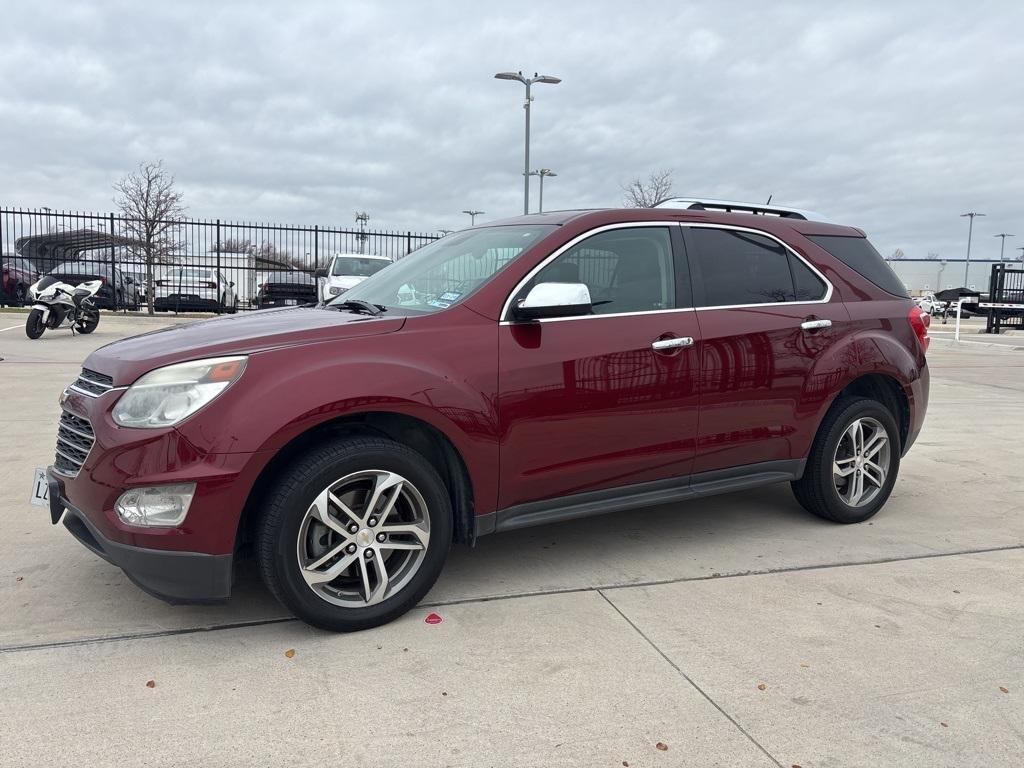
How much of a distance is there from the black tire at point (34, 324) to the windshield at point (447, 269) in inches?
505

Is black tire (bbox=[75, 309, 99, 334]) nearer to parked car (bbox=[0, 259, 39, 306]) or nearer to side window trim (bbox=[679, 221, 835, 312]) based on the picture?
parked car (bbox=[0, 259, 39, 306])

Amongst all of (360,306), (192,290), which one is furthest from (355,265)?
(360,306)

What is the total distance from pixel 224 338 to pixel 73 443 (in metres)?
0.70

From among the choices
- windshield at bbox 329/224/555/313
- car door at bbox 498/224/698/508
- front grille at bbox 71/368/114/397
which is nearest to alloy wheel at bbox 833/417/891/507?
car door at bbox 498/224/698/508

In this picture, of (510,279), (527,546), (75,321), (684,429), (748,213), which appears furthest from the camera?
(75,321)

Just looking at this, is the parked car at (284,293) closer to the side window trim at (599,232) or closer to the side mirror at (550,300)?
the side window trim at (599,232)

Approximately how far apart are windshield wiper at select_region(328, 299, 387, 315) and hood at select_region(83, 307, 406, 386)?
4.1 inches

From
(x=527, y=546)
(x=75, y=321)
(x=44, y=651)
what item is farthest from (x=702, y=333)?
(x=75, y=321)

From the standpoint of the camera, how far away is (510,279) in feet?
11.4

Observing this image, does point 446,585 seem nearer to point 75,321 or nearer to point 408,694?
point 408,694

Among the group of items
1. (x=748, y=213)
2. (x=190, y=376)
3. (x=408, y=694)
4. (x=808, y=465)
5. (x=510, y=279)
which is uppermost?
(x=748, y=213)

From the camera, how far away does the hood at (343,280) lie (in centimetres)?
1438

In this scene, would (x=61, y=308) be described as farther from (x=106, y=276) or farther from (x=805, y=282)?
(x=805, y=282)

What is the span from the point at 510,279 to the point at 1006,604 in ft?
8.59
